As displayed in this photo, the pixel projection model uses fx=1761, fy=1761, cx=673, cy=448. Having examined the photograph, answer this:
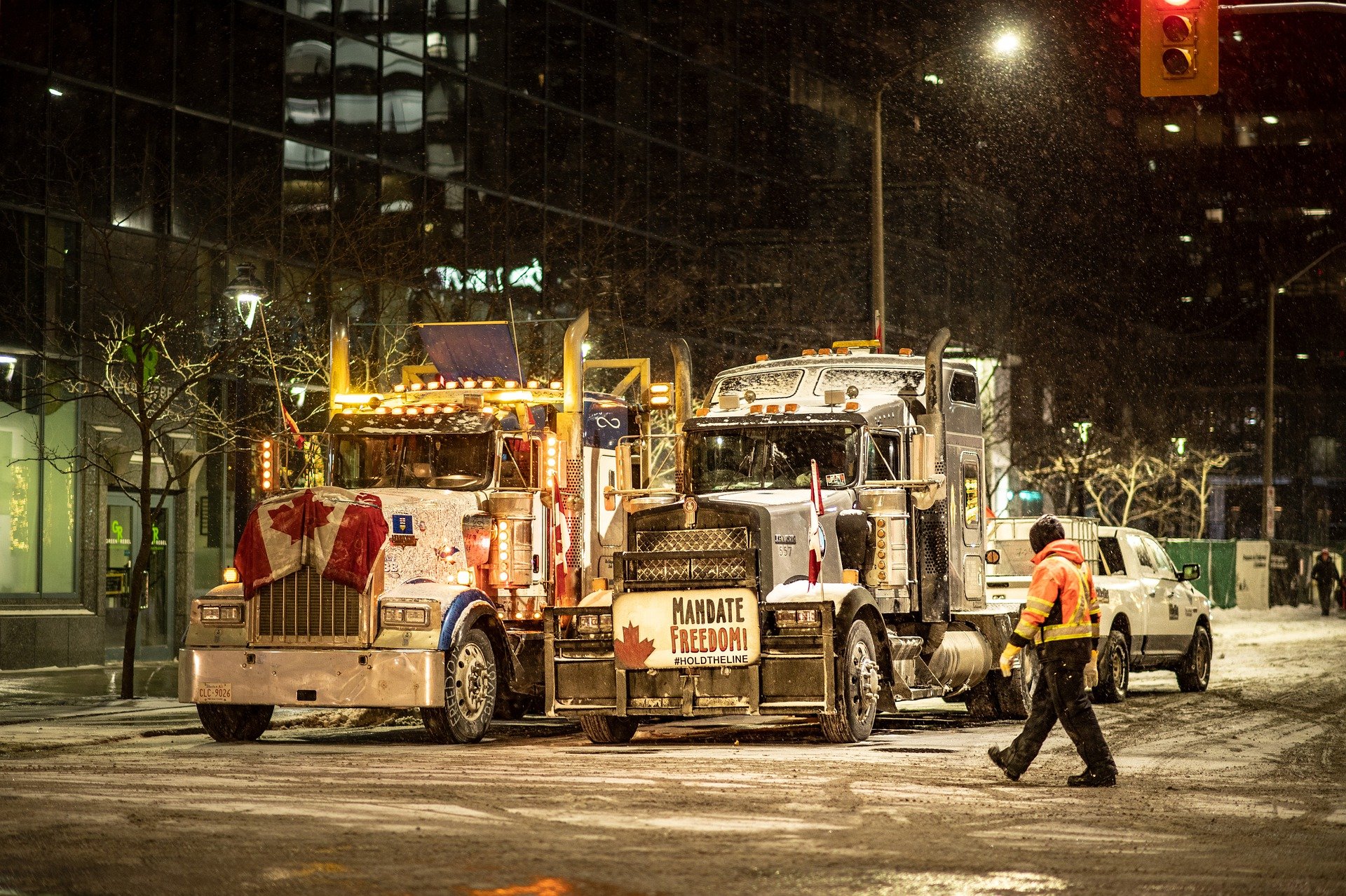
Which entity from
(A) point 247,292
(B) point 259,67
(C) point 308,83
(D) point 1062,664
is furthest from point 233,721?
(C) point 308,83

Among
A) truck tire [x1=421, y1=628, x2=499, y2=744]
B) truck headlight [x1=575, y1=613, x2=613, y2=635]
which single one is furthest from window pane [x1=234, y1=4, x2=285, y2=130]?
truck headlight [x1=575, y1=613, x2=613, y2=635]

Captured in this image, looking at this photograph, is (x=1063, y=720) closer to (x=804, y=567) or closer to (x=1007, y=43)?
(x=804, y=567)

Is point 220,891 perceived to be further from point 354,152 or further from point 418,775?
point 354,152

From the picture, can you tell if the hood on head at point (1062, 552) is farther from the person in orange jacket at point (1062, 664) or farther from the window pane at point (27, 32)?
the window pane at point (27, 32)

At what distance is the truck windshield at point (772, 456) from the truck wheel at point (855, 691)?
1.56 metres

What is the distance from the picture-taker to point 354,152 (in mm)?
32594

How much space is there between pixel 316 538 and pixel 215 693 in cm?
167

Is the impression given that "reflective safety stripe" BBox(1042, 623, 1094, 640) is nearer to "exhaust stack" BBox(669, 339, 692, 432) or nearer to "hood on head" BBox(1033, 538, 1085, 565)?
"hood on head" BBox(1033, 538, 1085, 565)

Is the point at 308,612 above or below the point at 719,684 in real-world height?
above

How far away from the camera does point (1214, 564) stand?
1913 inches

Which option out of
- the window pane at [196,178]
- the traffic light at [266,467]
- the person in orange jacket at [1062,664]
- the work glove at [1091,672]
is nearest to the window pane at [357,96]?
the window pane at [196,178]

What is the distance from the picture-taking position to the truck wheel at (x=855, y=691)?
14570 mm

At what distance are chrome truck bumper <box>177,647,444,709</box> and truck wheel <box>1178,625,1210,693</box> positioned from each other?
1113cm

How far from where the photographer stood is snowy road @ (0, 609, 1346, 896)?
26.9 feet
